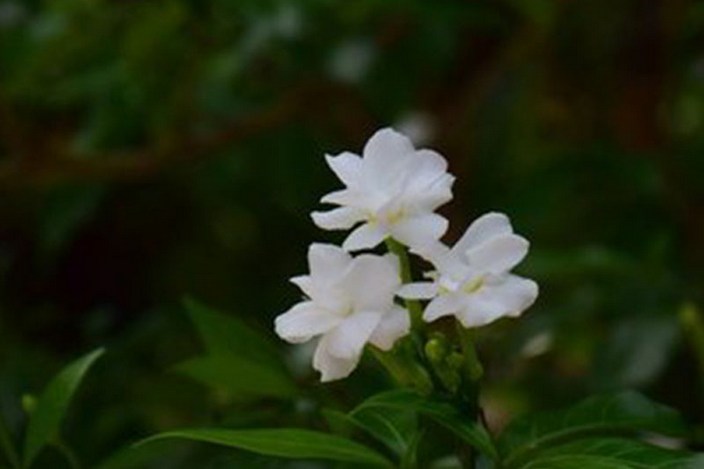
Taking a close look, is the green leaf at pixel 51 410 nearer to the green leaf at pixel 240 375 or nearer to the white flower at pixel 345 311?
the green leaf at pixel 240 375

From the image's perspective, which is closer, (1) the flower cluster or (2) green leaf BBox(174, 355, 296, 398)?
(1) the flower cluster

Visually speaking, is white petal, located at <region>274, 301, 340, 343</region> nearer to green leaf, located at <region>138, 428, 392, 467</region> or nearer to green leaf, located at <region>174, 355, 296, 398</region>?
green leaf, located at <region>138, 428, 392, 467</region>

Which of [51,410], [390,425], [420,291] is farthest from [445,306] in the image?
[51,410]

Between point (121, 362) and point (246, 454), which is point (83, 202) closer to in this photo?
point (121, 362)

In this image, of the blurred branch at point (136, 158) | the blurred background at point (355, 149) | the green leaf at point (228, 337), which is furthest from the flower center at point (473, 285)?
the blurred branch at point (136, 158)

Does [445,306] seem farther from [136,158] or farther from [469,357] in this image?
[136,158]

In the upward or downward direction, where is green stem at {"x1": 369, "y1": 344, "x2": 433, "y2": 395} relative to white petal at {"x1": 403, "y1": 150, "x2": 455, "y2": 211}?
downward

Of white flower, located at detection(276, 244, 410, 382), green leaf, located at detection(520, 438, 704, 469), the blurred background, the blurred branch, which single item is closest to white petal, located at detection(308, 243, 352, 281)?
white flower, located at detection(276, 244, 410, 382)
